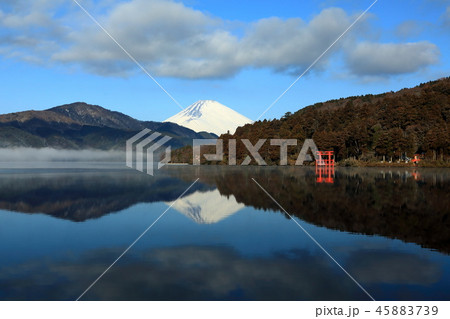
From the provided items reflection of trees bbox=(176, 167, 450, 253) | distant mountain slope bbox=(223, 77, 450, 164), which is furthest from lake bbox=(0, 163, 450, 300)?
distant mountain slope bbox=(223, 77, 450, 164)

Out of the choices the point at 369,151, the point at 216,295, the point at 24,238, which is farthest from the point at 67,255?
the point at 369,151

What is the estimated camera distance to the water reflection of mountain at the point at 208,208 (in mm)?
20386

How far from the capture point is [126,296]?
28.1 feet

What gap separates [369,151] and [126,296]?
397 ft

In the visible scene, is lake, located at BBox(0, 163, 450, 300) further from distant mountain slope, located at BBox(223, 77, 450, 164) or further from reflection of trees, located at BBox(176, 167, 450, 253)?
distant mountain slope, located at BBox(223, 77, 450, 164)

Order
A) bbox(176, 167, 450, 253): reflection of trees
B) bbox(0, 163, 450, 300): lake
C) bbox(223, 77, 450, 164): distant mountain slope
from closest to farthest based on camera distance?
bbox(0, 163, 450, 300): lake → bbox(176, 167, 450, 253): reflection of trees → bbox(223, 77, 450, 164): distant mountain slope

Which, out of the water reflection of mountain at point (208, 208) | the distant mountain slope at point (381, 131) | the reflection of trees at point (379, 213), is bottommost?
the water reflection of mountain at point (208, 208)

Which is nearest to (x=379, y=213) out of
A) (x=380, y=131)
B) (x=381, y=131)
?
(x=381, y=131)

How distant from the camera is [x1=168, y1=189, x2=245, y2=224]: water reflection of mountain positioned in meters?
20.4

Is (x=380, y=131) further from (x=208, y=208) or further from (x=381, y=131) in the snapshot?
(x=208, y=208)

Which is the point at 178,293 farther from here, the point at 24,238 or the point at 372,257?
the point at 24,238

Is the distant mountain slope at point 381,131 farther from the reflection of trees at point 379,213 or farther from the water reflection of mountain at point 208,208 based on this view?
the water reflection of mountain at point 208,208

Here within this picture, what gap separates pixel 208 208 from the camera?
23891mm

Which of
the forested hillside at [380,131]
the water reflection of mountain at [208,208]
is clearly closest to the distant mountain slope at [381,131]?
the forested hillside at [380,131]
